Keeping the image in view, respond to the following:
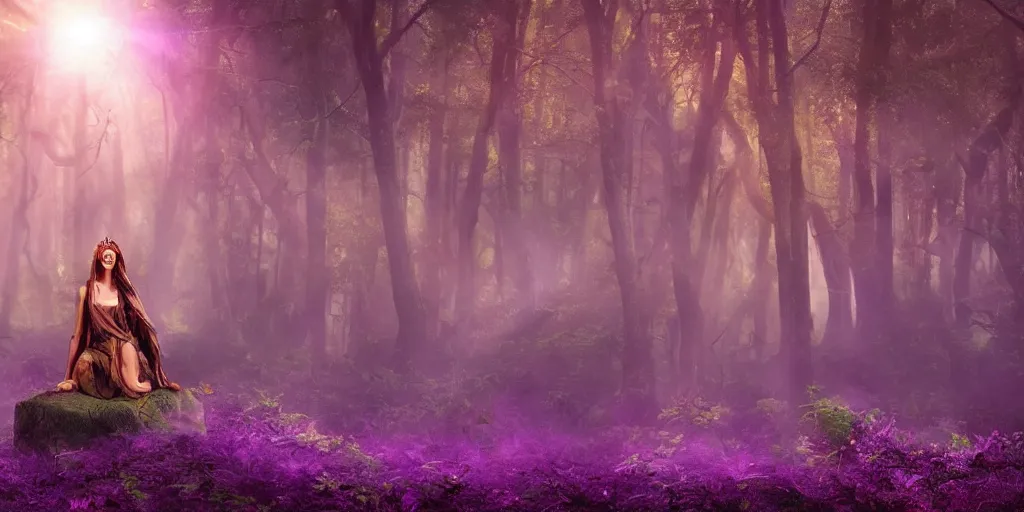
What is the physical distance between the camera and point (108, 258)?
28.3ft

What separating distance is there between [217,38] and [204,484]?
55.2 feet

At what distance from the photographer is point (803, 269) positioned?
1720cm

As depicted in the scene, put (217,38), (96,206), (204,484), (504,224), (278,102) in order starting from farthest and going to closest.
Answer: (96,206) → (504,224) → (278,102) → (217,38) → (204,484)

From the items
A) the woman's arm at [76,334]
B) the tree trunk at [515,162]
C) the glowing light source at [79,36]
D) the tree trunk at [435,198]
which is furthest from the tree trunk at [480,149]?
the woman's arm at [76,334]

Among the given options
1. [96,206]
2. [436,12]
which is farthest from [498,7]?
[96,206]

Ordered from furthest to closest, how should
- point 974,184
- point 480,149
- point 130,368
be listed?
point 974,184
point 480,149
point 130,368

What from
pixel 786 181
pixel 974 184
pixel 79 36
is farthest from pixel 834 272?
pixel 79 36

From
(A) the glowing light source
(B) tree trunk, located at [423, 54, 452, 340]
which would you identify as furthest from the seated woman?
(A) the glowing light source

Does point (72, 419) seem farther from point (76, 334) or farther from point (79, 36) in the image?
point (79, 36)

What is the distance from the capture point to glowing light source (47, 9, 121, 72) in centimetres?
2528

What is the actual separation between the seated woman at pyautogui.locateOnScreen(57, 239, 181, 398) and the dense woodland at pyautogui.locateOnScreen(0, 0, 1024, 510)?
8260 millimetres

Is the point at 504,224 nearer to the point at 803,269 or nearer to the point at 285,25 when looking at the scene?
the point at 285,25

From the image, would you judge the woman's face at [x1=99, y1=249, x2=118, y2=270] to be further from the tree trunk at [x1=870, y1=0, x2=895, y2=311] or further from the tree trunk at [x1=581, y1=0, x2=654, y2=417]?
the tree trunk at [x1=870, y1=0, x2=895, y2=311]

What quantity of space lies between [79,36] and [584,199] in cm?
1648
